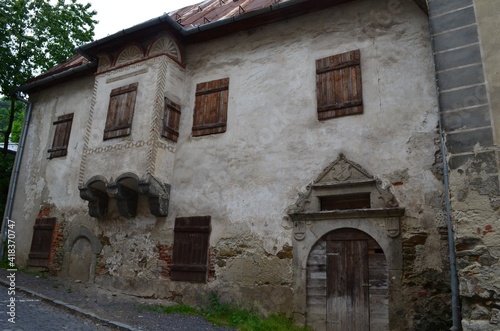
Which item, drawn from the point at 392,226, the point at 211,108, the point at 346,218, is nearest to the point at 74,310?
the point at 346,218

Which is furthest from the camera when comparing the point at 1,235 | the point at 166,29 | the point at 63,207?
the point at 1,235

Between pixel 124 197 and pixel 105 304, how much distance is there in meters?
2.28

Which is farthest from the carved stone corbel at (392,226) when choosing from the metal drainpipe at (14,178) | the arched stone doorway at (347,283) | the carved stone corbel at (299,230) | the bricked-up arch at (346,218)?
the metal drainpipe at (14,178)

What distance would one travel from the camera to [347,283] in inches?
263

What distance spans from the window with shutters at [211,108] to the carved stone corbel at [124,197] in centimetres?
191

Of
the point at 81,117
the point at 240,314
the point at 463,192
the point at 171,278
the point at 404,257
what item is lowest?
the point at 240,314

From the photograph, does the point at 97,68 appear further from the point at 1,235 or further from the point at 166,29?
the point at 1,235

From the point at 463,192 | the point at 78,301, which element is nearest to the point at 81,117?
the point at 78,301

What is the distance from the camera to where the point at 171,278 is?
27.3ft

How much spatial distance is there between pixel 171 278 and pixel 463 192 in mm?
5699

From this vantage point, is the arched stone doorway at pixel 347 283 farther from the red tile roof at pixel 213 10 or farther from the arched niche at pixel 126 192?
the red tile roof at pixel 213 10

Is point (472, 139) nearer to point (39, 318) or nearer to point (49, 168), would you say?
point (39, 318)

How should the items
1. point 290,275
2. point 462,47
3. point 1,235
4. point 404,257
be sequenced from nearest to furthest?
point 462,47 → point 404,257 → point 290,275 → point 1,235

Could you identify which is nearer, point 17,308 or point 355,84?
point 17,308
